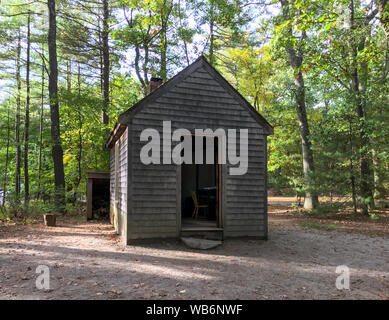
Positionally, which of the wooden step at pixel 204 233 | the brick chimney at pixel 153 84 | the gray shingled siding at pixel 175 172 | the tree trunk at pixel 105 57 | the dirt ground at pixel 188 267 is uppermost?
the tree trunk at pixel 105 57

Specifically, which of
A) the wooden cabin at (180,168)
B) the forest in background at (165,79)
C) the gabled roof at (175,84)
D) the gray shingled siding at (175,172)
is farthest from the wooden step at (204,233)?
the forest in background at (165,79)

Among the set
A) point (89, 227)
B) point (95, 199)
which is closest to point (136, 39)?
point (95, 199)

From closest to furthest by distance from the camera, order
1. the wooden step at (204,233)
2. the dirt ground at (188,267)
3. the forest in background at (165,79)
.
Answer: the dirt ground at (188,267), the wooden step at (204,233), the forest in background at (165,79)

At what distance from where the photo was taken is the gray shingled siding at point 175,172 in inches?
293

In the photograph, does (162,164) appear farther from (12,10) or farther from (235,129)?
(12,10)

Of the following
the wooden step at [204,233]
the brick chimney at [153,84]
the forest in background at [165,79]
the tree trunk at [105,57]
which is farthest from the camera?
the tree trunk at [105,57]

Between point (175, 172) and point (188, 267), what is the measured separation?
2.76 m

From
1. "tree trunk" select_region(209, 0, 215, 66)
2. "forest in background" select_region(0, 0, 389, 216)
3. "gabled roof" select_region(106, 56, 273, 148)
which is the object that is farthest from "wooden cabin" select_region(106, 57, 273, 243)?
"tree trunk" select_region(209, 0, 215, 66)

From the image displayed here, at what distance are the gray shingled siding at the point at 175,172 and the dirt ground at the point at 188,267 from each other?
1.56 feet

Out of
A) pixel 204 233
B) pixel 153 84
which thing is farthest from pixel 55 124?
pixel 204 233

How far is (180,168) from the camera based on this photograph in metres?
7.84

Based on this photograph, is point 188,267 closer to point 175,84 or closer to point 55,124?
point 175,84

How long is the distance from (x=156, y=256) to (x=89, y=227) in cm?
511

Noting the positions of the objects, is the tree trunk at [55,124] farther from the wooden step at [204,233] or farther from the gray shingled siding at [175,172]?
the wooden step at [204,233]
